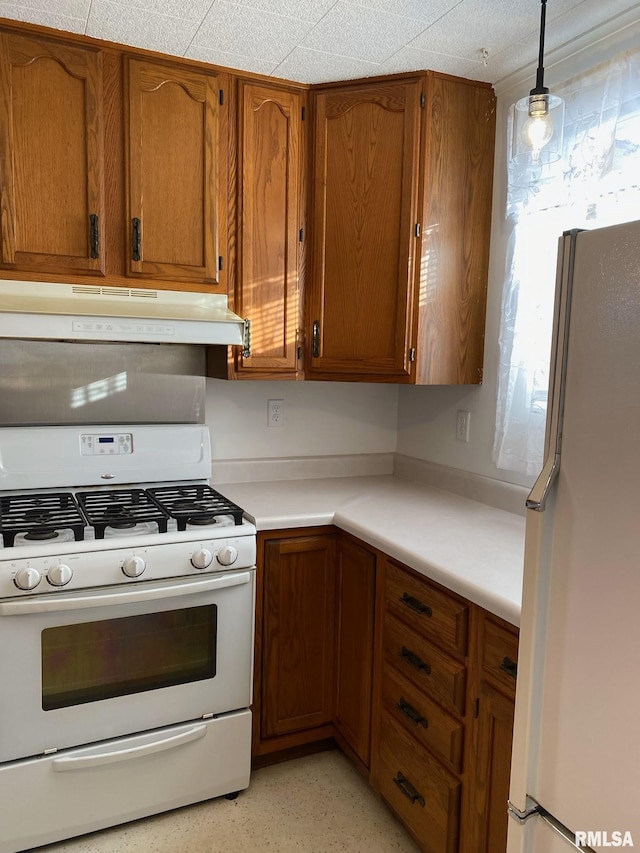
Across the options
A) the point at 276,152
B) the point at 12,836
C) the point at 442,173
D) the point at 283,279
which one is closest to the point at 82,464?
the point at 283,279

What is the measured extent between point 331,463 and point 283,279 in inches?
33.1

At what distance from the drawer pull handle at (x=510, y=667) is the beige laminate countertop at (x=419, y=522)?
10 centimetres

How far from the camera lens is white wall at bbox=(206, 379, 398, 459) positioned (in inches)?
102

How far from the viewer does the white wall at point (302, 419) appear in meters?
2.59

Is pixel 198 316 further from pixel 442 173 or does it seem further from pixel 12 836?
pixel 12 836

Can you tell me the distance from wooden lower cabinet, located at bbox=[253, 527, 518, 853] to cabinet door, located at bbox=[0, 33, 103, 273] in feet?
3.72

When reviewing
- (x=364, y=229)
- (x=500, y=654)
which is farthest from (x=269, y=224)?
(x=500, y=654)

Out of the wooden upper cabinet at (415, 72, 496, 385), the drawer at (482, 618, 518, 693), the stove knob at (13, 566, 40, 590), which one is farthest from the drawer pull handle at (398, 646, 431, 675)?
the stove knob at (13, 566, 40, 590)

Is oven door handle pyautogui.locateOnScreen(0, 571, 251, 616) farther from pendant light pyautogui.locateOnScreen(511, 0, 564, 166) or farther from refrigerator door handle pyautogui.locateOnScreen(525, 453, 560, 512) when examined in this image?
pendant light pyautogui.locateOnScreen(511, 0, 564, 166)

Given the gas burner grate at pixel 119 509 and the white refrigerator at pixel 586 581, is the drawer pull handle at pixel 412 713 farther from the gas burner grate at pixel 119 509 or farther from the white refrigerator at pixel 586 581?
the gas burner grate at pixel 119 509

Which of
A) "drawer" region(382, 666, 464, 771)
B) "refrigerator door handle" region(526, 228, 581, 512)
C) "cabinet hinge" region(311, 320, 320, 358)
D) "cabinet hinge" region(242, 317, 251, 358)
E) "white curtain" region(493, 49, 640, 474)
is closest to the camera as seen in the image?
"refrigerator door handle" region(526, 228, 581, 512)

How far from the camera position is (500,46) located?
192cm

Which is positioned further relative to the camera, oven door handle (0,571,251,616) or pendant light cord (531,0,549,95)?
oven door handle (0,571,251,616)

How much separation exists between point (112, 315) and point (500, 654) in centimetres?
145
